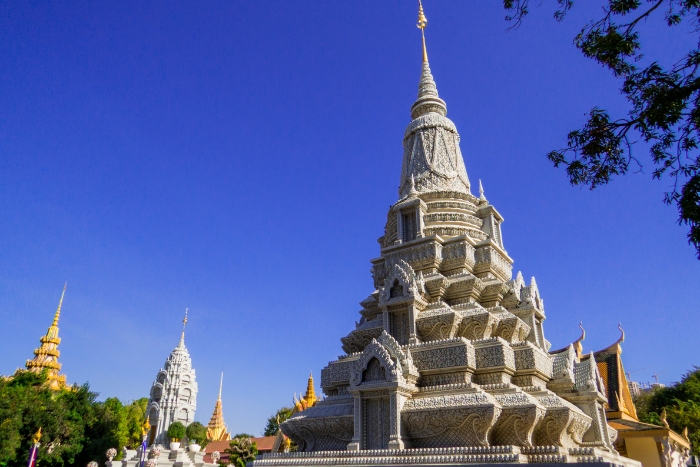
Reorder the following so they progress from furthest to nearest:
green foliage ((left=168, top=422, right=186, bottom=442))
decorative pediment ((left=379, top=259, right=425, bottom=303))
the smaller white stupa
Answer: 1. the smaller white stupa
2. green foliage ((left=168, top=422, right=186, bottom=442))
3. decorative pediment ((left=379, top=259, right=425, bottom=303))

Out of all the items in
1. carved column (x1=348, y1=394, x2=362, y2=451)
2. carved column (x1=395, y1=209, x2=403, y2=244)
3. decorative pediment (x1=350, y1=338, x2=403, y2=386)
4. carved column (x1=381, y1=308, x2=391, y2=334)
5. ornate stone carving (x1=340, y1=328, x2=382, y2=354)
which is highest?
carved column (x1=395, y1=209, x2=403, y2=244)

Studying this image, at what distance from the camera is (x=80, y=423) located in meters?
26.5

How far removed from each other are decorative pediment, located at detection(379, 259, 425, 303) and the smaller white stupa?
1517 inches

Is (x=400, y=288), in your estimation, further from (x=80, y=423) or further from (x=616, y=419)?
(x=80, y=423)

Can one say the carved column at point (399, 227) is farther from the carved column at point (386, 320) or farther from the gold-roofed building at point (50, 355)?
the gold-roofed building at point (50, 355)

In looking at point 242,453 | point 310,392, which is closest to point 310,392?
point 310,392

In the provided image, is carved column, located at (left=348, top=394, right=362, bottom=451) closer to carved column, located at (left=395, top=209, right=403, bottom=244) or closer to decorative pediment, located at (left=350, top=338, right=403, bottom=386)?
decorative pediment, located at (left=350, top=338, right=403, bottom=386)

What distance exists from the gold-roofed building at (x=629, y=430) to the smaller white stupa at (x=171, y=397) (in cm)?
3880

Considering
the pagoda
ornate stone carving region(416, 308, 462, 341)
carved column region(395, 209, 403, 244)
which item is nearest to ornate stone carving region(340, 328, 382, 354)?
the pagoda

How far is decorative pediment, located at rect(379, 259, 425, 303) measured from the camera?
16.0 m

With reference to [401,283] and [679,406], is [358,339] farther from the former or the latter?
[679,406]

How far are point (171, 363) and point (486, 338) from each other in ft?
145

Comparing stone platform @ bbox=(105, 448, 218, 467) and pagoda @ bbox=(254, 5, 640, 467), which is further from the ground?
pagoda @ bbox=(254, 5, 640, 467)

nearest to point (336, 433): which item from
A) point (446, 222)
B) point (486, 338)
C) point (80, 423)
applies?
point (486, 338)
